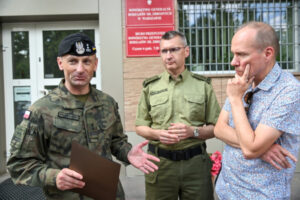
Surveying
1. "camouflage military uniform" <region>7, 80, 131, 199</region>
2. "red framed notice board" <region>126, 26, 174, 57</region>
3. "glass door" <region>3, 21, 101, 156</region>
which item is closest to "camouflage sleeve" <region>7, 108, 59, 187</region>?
"camouflage military uniform" <region>7, 80, 131, 199</region>

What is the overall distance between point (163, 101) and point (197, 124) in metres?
0.37

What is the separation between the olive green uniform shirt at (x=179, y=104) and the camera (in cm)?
250

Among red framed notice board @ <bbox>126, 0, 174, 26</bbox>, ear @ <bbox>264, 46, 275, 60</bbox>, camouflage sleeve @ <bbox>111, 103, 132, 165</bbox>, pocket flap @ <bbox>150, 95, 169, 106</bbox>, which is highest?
red framed notice board @ <bbox>126, 0, 174, 26</bbox>

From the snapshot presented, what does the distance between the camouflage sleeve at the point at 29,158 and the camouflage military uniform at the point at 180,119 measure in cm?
119

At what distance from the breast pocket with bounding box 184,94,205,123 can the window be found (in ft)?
7.33

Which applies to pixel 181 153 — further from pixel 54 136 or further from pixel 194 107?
pixel 54 136

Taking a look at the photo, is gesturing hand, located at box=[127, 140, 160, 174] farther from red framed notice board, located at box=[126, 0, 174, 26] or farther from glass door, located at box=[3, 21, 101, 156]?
glass door, located at box=[3, 21, 101, 156]

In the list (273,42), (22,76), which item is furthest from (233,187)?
(22,76)

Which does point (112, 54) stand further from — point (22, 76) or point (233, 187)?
point (233, 187)

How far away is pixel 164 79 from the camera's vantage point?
2.71 m

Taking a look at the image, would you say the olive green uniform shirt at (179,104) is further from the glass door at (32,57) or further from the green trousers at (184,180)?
the glass door at (32,57)

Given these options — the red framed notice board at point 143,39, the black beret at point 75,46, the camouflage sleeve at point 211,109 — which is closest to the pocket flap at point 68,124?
the black beret at point 75,46

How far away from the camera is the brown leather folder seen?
1.44m

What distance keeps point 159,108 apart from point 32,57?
3205 mm
